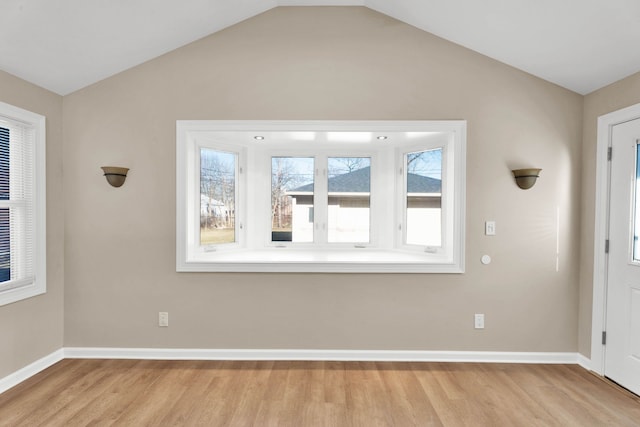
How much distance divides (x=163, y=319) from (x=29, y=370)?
100 centimetres

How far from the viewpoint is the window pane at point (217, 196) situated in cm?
321

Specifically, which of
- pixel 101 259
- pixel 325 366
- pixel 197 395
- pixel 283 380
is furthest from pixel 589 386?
pixel 101 259

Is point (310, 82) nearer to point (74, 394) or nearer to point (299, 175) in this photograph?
point (299, 175)

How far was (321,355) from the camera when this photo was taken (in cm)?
284

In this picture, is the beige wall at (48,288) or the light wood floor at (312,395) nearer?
the light wood floor at (312,395)

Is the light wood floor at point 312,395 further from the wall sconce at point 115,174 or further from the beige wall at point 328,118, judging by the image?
the wall sconce at point 115,174

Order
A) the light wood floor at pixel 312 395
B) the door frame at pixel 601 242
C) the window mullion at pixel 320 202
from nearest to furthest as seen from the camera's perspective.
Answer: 1. the light wood floor at pixel 312 395
2. the door frame at pixel 601 242
3. the window mullion at pixel 320 202

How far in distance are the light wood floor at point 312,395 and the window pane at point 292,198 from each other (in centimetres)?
136

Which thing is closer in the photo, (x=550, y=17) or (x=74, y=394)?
(x=550, y=17)

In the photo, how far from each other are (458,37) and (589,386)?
2946 millimetres

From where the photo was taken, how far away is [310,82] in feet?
9.27

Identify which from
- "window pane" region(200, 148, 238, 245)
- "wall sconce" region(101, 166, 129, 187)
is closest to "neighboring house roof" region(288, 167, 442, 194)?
"window pane" region(200, 148, 238, 245)

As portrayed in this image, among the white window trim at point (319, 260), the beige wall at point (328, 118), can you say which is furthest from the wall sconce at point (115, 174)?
the white window trim at point (319, 260)

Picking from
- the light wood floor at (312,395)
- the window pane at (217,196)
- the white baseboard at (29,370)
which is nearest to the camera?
the light wood floor at (312,395)
